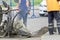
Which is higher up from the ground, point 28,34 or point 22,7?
point 22,7

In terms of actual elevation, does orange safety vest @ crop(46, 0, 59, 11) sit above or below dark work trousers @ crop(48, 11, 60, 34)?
above

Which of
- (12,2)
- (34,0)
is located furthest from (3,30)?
(34,0)

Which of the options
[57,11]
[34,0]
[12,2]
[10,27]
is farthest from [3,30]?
[34,0]

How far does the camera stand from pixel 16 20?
12227mm

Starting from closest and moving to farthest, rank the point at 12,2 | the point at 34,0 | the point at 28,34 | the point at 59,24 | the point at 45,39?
the point at 45,39 < the point at 59,24 < the point at 28,34 < the point at 12,2 < the point at 34,0

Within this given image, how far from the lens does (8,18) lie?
11805 millimetres

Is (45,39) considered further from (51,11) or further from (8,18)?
(8,18)

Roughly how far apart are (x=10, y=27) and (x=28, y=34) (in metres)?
0.77

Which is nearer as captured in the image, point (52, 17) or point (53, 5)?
point (53, 5)

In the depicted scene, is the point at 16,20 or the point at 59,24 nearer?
the point at 59,24

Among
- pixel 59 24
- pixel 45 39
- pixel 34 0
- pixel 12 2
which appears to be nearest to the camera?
pixel 45 39

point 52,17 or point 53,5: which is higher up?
point 53,5

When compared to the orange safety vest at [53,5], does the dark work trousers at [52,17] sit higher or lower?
lower

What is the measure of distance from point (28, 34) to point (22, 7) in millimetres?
1961
